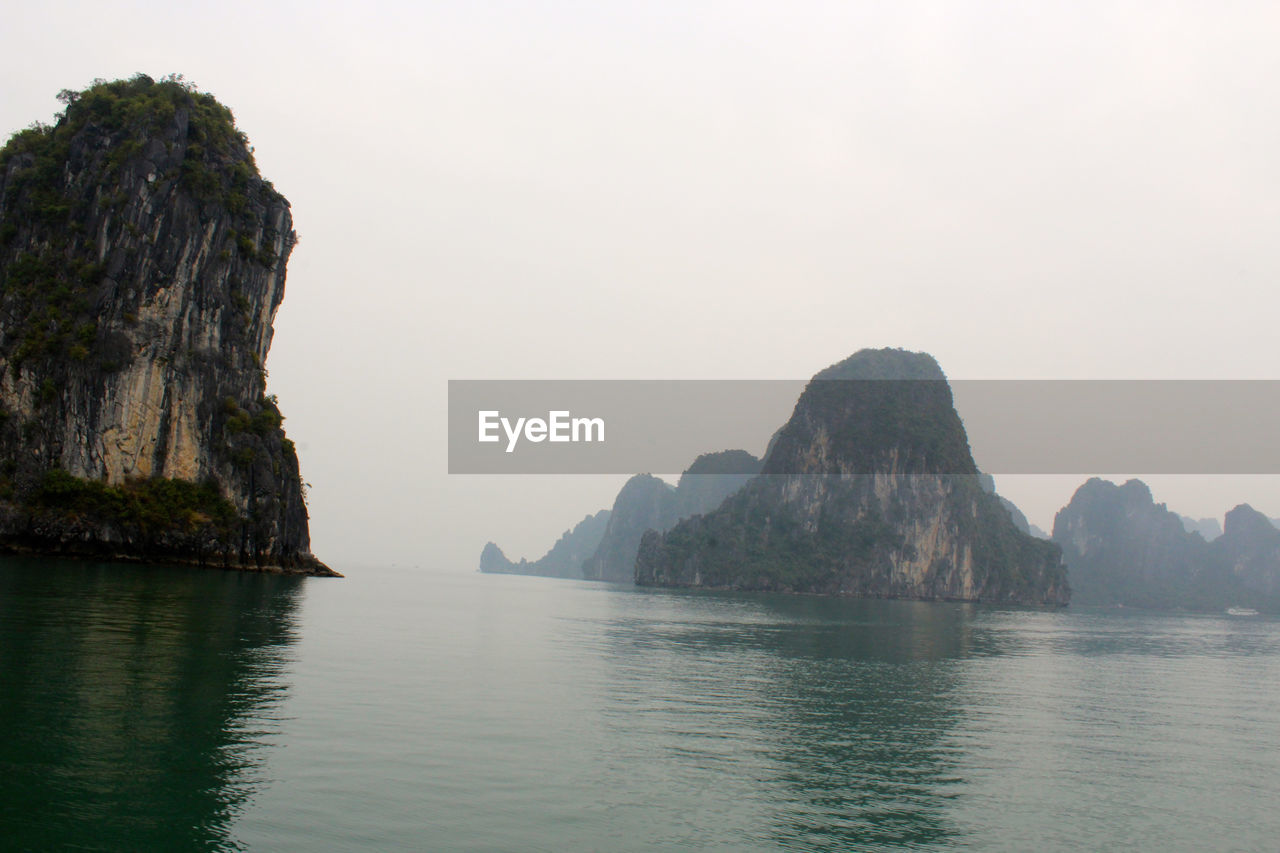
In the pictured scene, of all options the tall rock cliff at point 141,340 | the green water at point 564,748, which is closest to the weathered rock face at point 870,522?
the tall rock cliff at point 141,340

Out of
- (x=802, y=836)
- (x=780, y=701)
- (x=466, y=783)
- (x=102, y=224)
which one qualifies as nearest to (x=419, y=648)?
(x=780, y=701)

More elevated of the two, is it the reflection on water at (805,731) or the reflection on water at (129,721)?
the reflection on water at (129,721)

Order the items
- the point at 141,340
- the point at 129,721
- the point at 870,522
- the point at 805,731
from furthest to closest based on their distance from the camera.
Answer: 1. the point at 870,522
2. the point at 141,340
3. the point at 805,731
4. the point at 129,721

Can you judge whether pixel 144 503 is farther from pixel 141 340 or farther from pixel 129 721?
pixel 129 721

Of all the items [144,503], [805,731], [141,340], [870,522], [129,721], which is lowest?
[805,731]

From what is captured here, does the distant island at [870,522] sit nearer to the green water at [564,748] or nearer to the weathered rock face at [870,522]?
the weathered rock face at [870,522]

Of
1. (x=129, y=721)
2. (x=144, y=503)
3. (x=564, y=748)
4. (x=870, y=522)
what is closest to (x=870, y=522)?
(x=870, y=522)

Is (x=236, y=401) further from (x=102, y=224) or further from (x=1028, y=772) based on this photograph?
(x=1028, y=772)
